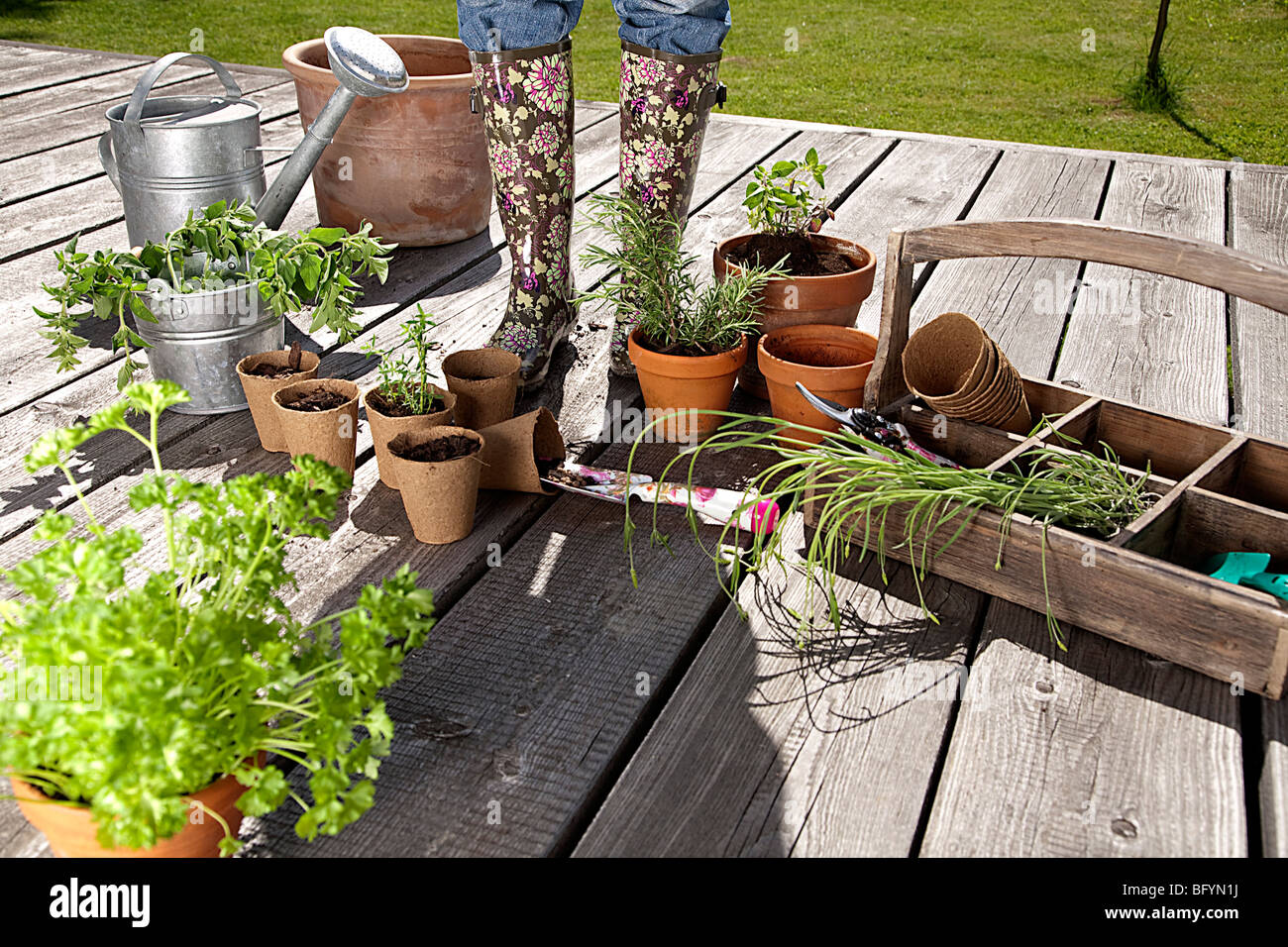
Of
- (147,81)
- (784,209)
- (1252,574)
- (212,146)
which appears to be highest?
(147,81)

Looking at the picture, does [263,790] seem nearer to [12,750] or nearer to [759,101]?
[12,750]

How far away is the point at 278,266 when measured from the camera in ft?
5.28

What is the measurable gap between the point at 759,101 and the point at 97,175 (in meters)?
2.42

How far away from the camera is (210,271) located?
1.60 meters

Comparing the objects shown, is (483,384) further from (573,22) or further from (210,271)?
(573,22)

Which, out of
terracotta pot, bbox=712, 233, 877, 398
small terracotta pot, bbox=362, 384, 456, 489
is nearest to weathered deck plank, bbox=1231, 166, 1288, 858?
terracotta pot, bbox=712, 233, 877, 398

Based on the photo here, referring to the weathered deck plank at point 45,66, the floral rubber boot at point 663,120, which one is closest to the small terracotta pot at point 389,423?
the floral rubber boot at point 663,120

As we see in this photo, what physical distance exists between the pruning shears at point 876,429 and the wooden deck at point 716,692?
15cm

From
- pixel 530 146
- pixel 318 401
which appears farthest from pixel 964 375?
pixel 318 401

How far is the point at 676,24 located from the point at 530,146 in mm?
279

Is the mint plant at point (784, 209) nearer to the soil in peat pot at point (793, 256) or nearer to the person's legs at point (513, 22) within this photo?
the soil in peat pot at point (793, 256)

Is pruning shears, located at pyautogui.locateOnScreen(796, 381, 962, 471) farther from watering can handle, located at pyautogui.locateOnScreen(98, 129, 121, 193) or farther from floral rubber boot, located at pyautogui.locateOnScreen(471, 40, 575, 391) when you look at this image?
watering can handle, located at pyautogui.locateOnScreen(98, 129, 121, 193)

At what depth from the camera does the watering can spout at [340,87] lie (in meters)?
1.80

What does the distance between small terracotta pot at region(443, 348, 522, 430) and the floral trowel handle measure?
0.41ft
